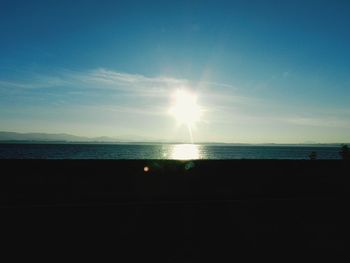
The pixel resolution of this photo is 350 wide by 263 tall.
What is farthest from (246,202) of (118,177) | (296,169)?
(296,169)

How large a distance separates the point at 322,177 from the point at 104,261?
515 inches

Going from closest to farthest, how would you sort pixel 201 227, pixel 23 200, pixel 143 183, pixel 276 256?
pixel 276 256, pixel 201 227, pixel 23 200, pixel 143 183

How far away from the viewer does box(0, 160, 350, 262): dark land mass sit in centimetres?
471

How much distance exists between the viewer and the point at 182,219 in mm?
6055

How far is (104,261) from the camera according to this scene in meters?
4.17

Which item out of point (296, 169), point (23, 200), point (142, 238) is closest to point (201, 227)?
point (142, 238)

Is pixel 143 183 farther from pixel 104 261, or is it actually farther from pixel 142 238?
pixel 104 261

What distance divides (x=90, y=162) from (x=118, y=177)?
11.1 feet

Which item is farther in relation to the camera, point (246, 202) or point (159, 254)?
point (246, 202)

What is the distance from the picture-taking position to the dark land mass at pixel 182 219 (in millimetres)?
4707

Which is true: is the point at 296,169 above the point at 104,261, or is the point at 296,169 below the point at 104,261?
above

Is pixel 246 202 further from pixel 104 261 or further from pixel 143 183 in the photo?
pixel 143 183

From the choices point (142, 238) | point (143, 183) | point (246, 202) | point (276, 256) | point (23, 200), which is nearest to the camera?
point (276, 256)

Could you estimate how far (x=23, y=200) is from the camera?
9273mm
